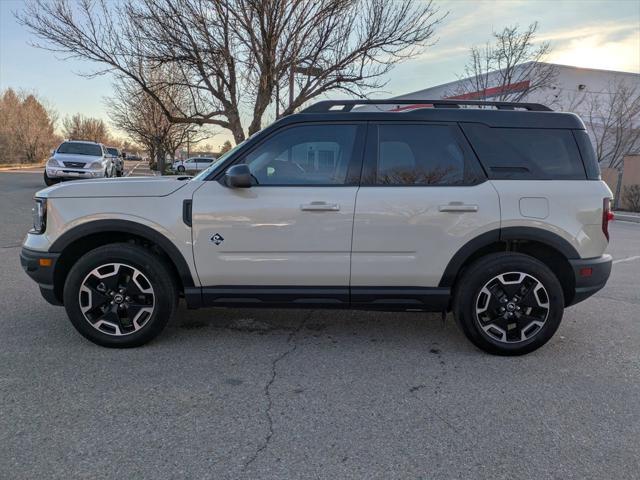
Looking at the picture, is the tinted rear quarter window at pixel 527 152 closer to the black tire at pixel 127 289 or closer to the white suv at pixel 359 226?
the white suv at pixel 359 226

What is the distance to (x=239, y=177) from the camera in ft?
11.7

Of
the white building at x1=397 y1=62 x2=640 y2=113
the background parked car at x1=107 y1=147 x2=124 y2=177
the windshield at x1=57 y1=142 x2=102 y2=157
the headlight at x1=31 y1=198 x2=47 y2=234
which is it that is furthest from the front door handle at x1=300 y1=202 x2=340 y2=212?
the white building at x1=397 y1=62 x2=640 y2=113

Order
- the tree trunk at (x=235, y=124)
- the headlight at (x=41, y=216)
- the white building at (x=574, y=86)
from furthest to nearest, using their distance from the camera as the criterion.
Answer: the white building at (x=574, y=86) < the tree trunk at (x=235, y=124) < the headlight at (x=41, y=216)

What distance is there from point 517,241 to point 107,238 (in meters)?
3.42

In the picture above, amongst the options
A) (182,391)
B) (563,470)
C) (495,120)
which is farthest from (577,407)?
(182,391)

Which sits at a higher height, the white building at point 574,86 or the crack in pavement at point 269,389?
the white building at point 574,86

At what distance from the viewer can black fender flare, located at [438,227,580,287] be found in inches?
146

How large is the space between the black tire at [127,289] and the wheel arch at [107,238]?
4.5 inches

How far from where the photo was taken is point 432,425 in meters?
2.79

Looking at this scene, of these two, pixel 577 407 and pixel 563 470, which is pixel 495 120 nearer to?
pixel 577 407

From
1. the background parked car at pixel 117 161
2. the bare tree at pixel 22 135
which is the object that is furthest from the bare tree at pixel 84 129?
the background parked car at pixel 117 161

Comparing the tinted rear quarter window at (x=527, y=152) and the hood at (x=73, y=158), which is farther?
the hood at (x=73, y=158)

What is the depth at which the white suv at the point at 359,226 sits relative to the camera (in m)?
3.68

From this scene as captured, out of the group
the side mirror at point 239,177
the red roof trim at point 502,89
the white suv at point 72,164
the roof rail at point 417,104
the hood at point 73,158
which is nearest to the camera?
the side mirror at point 239,177
